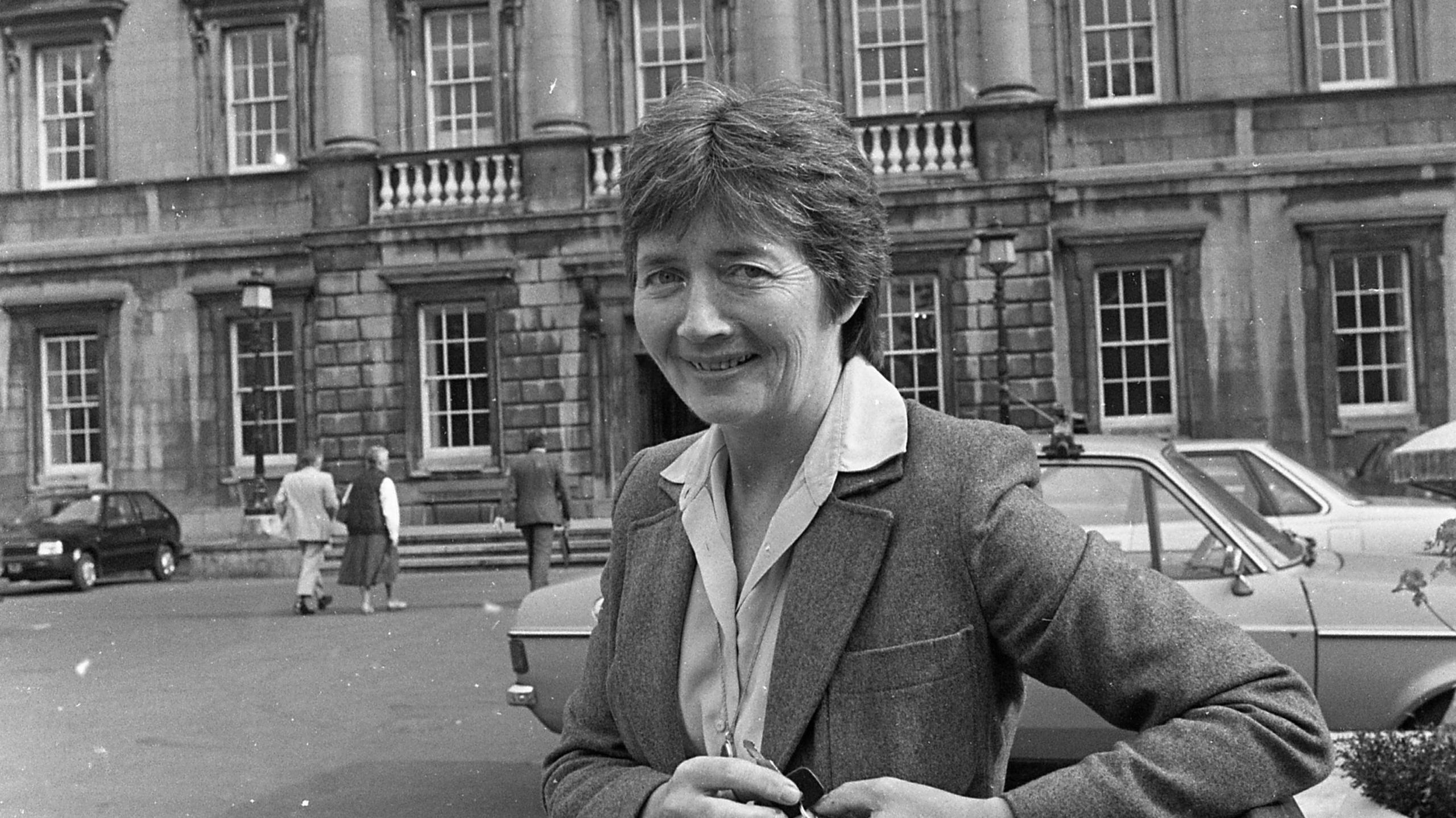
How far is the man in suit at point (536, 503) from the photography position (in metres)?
14.7

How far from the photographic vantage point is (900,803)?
1512mm

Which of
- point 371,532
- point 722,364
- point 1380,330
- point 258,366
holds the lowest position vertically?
point 371,532

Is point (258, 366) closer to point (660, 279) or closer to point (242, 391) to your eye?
point (242, 391)

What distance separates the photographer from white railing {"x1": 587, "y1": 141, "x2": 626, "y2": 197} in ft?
77.3

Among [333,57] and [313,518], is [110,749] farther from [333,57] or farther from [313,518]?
[333,57]

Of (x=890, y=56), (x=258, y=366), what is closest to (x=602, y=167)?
(x=890, y=56)

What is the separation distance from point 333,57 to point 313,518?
1195 cm

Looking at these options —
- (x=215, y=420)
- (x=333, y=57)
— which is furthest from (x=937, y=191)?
(x=215, y=420)

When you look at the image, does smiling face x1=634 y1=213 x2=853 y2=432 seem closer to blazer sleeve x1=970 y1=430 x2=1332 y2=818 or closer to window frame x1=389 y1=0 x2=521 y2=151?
blazer sleeve x1=970 y1=430 x2=1332 y2=818

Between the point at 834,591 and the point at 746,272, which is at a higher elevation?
the point at 746,272

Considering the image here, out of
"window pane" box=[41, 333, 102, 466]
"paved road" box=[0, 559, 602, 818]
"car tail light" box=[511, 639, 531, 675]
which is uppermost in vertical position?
"window pane" box=[41, 333, 102, 466]

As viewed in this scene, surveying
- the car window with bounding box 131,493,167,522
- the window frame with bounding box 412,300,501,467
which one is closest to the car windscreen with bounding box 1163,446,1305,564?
the car window with bounding box 131,493,167,522

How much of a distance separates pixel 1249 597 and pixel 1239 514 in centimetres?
45

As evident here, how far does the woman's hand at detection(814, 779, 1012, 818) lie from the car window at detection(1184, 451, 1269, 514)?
793cm
